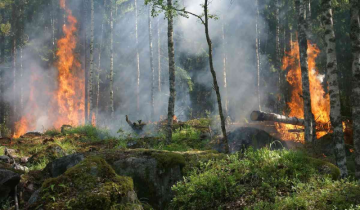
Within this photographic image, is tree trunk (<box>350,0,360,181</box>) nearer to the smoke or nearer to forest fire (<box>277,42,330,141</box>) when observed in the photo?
forest fire (<box>277,42,330,141</box>)

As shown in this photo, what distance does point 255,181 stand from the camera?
532 cm

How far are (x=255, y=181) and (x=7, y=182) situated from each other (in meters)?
5.19

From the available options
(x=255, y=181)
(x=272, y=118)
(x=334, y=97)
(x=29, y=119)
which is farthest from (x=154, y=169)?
(x=29, y=119)

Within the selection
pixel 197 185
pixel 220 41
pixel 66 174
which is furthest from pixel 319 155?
pixel 220 41

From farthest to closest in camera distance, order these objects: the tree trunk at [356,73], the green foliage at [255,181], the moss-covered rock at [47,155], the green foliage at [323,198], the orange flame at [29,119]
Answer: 1. the orange flame at [29,119]
2. the moss-covered rock at [47,155]
3. the tree trunk at [356,73]
4. the green foliage at [255,181]
5. the green foliage at [323,198]

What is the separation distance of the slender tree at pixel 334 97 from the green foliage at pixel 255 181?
3157 mm

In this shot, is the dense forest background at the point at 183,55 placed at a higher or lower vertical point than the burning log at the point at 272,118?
higher

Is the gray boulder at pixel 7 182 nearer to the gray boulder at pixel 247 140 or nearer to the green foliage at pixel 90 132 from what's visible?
the gray boulder at pixel 247 140

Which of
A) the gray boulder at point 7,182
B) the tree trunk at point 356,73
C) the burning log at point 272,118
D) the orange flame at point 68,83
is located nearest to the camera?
the gray boulder at point 7,182

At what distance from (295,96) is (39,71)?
25.6 metres

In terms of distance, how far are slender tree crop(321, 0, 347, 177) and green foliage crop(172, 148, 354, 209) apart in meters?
3.16

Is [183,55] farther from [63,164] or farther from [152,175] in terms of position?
[152,175]

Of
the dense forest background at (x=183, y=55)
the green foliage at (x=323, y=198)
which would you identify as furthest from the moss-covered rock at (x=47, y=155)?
the dense forest background at (x=183, y=55)

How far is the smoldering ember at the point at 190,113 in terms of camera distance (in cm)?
500
